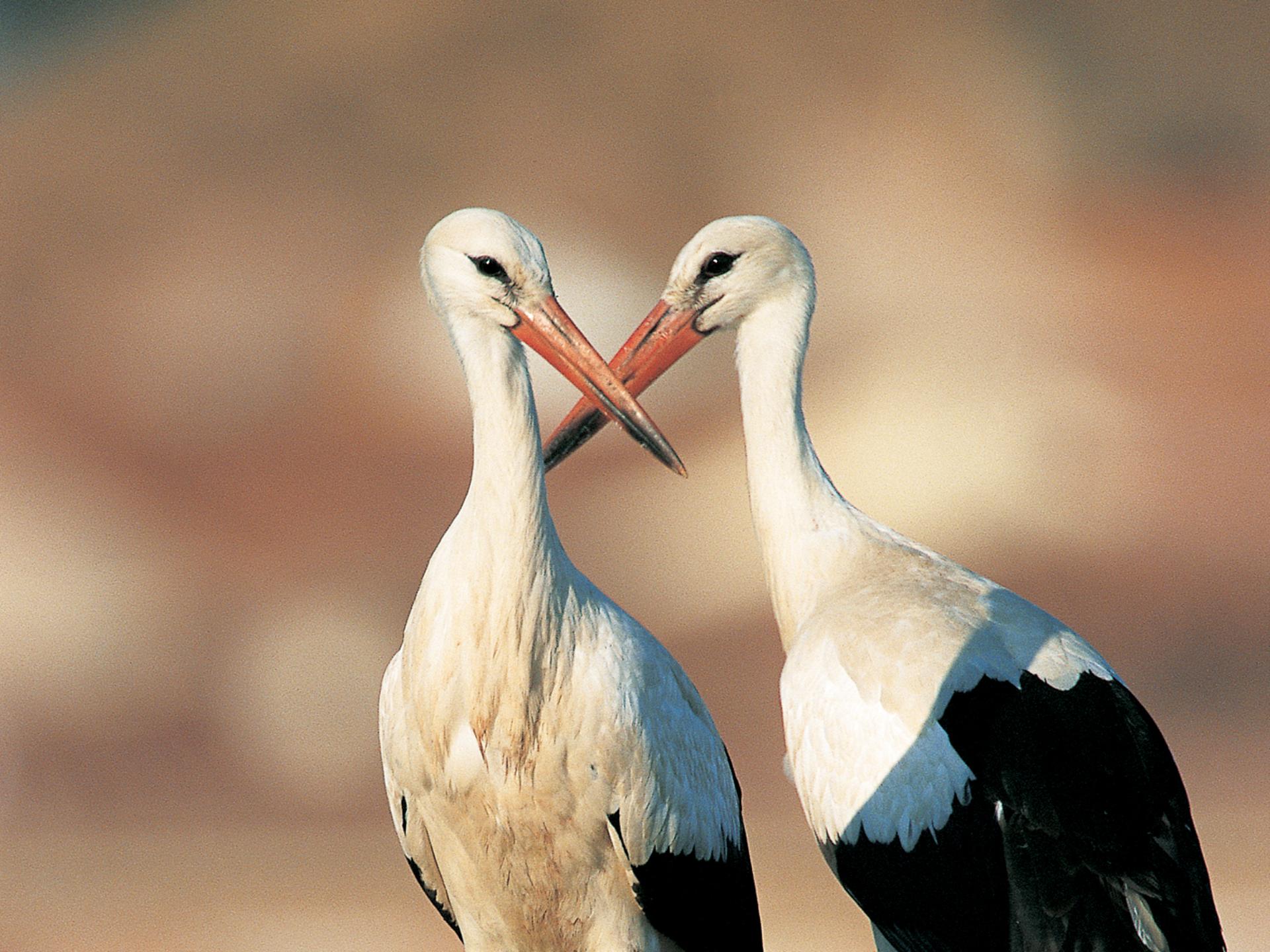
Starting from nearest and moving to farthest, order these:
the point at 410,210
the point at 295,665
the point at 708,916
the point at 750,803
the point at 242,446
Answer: the point at 708,916
the point at 750,803
the point at 295,665
the point at 242,446
the point at 410,210

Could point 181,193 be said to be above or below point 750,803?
above

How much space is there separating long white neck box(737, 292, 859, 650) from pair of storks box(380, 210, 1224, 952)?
19cm

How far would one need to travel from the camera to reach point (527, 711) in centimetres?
311

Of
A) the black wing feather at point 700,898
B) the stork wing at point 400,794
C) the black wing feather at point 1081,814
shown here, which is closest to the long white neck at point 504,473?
the stork wing at point 400,794

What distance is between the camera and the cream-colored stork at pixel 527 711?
3121 mm

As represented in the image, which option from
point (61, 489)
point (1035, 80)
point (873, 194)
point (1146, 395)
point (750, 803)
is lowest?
point (750, 803)

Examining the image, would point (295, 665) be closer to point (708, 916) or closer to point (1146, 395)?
point (1146, 395)

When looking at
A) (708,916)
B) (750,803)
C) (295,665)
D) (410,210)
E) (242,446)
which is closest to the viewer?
(708,916)

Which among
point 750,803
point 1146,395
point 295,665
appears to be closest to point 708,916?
point 750,803

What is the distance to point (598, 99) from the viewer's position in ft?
37.2

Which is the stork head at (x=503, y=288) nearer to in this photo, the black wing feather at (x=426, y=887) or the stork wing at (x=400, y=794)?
the stork wing at (x=400, y=794)

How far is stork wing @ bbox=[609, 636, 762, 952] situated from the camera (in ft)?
10.6

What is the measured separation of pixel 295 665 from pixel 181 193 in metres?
3.55

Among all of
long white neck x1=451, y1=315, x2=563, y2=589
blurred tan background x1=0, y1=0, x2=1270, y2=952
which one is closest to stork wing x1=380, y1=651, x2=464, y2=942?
long white neck x1=451, y1=315, x2=563, y2=589
